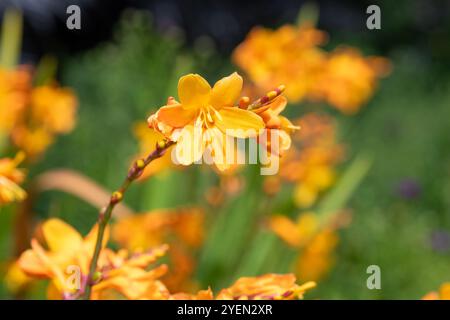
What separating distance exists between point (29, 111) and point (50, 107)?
5 centimetres

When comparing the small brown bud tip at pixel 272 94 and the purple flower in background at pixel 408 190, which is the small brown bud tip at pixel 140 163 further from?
the purple flower in background at pixel 408 190

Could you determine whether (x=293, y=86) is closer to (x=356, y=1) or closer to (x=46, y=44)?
(x=46, y=44)

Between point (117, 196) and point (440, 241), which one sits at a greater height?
point (440, 241)

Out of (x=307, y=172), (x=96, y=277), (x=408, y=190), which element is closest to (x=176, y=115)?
(x=96, y=277)

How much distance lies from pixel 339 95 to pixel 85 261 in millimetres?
1063

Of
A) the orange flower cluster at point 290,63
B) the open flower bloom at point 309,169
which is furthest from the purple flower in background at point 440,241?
the orange flower cluster at point 290,63

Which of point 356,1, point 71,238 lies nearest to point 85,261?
point 71,238

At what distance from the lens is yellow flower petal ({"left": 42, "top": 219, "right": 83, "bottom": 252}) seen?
2.34 ft

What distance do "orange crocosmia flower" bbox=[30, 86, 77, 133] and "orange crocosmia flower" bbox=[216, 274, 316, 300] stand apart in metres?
1.09

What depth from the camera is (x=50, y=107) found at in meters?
1.64

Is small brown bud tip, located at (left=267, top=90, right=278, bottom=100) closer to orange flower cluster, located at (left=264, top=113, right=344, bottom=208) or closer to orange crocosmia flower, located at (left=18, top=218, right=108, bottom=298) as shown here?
orange crocosmia flower, located at (left=18, top=218, right=108, bottom=298)

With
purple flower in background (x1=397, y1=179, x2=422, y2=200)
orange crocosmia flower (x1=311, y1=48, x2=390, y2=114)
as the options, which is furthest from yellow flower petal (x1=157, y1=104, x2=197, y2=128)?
purple flower in background (x1=397, y1=179, x2=422, y2=200)

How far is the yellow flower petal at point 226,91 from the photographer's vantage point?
0.59m

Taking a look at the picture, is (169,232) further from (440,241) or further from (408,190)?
(408,190)
